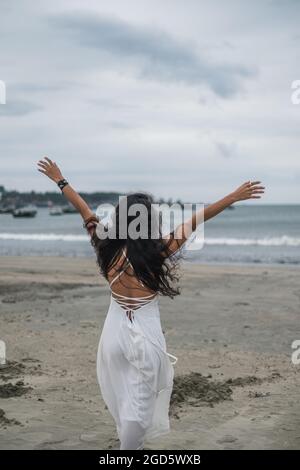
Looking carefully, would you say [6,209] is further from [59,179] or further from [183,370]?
[59,179]

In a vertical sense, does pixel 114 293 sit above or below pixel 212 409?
above

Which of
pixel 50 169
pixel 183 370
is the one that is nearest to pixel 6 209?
pixel 183 370

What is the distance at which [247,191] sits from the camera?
447 centimetres

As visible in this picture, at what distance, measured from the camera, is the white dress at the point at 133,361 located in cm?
435

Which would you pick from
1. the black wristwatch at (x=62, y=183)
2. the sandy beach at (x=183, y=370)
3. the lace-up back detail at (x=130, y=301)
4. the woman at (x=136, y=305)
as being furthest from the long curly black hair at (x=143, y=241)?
the sandy beach at (x=183, y=370)

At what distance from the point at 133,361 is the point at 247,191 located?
56.2 inches

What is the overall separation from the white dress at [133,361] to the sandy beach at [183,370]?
113cm

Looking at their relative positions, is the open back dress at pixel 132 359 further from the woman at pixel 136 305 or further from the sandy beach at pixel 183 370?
the sandy beach at pixel 183 370
